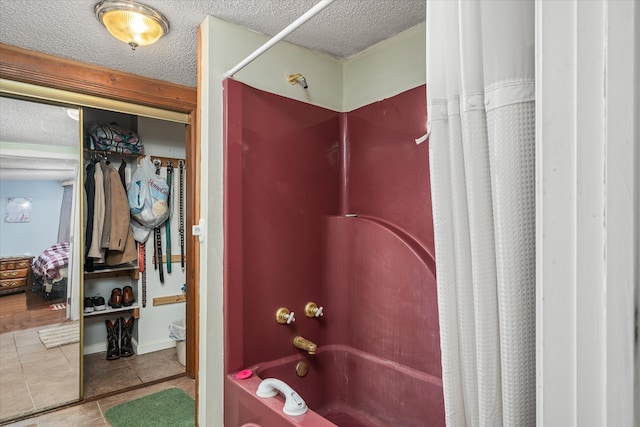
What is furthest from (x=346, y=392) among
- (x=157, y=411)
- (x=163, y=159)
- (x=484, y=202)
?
(x=163, y=159)

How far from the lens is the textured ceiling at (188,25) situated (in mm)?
1667

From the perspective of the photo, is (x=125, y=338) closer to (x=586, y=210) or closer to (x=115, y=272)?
(x=115, y=272)

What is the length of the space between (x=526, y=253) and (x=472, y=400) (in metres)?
0.32

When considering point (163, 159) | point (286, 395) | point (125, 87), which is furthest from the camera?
point (163, 159)

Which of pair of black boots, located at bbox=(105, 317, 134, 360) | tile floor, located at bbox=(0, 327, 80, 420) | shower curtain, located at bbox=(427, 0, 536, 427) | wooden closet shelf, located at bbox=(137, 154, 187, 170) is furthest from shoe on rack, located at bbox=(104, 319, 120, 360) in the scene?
shower curtain, located at bbox=(427, 0, 536, 427)

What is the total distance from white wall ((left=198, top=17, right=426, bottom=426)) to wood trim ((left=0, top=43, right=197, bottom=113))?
959 mm

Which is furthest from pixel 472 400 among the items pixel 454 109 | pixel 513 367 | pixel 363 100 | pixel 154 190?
pixel 154 190

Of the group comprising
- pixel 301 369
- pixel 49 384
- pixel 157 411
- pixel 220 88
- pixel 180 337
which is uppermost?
pixel 220 88

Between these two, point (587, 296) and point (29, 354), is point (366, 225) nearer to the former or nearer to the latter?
point (587, 296)

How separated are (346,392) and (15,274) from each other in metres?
2.24

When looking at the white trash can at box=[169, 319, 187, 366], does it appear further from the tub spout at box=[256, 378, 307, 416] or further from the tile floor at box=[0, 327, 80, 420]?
the tub spout at box=[256, 378, 307, 416]

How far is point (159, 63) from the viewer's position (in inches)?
90.2

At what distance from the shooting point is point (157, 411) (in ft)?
7.95

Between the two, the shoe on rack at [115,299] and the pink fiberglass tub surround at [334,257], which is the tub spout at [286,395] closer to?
the pink fiberglass tub surround at [334,257]
